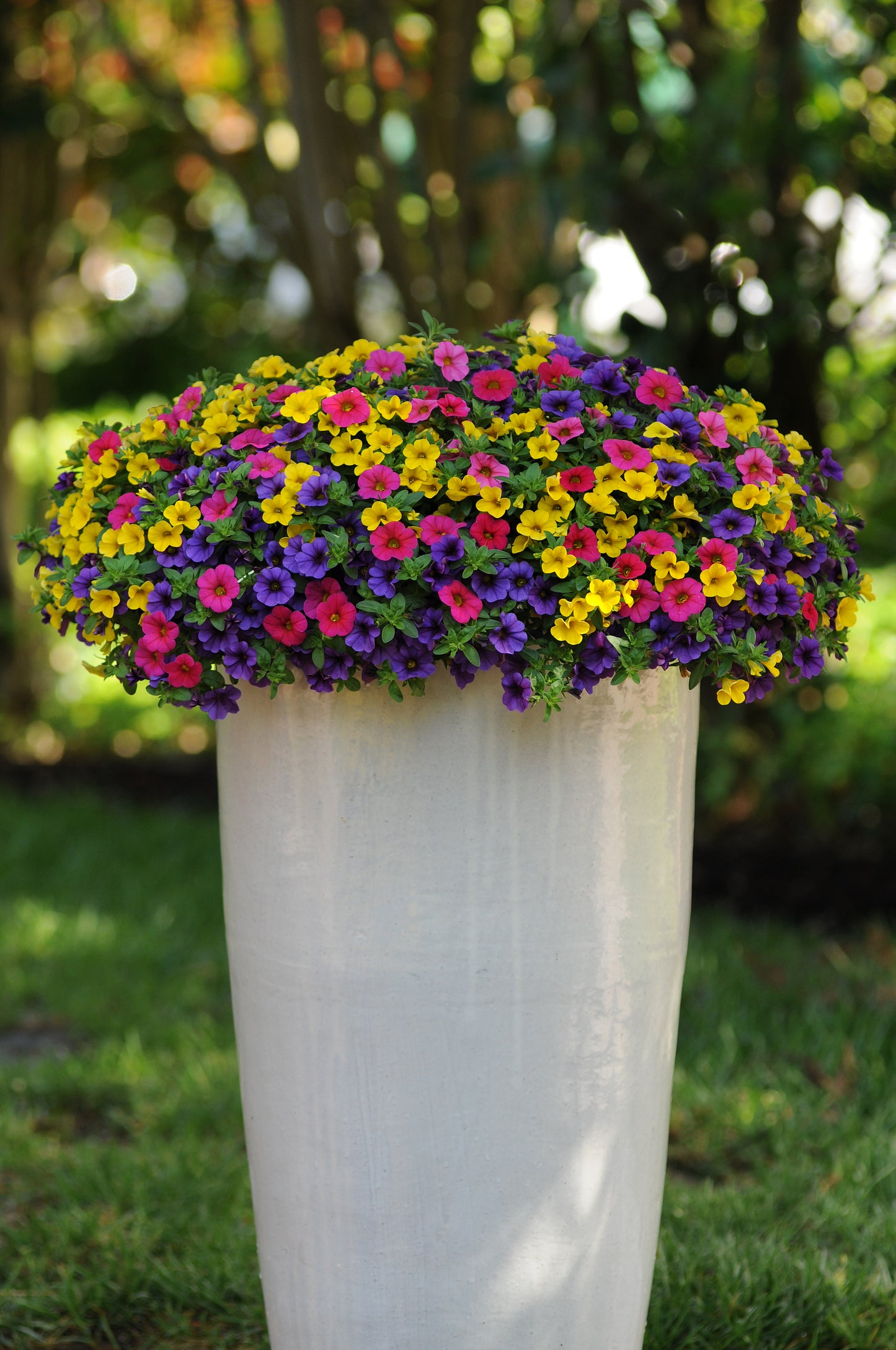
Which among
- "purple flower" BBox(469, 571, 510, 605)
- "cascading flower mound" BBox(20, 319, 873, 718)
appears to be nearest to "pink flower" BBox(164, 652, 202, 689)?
"cascading flower mound" BBox(20, 319, 873, 718)

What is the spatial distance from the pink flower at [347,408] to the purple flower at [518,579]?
25 cm

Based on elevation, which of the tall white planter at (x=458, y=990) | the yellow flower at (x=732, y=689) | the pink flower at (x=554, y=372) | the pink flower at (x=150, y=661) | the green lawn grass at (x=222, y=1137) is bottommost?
the green lawn grass at (x=222, y=1137)

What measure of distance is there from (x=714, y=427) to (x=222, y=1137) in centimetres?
179

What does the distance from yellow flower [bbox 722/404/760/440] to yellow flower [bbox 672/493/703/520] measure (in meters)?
0.17

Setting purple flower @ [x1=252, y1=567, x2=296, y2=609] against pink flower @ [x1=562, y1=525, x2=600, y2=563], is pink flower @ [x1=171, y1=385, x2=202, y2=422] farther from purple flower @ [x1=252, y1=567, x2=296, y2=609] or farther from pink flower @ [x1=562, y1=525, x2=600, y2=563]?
pink flower @ [x1=562, y1=525, x2=600, y2=563]

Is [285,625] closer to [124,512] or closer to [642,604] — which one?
[124,512]

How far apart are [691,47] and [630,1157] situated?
10.9 feet

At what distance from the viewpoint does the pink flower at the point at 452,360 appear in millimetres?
1604

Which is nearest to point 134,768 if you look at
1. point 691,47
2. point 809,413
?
point 809,413

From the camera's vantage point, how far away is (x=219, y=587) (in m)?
1.46

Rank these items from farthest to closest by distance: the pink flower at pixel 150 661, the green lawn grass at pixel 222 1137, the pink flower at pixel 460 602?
the green lawn grass at pixel 222 1137, the pink flower at pixel 150 661, the pink flower at pixel 460 602

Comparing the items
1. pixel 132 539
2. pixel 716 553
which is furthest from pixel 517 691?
pixel 132 539

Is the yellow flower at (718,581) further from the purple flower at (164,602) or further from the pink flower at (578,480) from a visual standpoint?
the purple flower at (164,602)

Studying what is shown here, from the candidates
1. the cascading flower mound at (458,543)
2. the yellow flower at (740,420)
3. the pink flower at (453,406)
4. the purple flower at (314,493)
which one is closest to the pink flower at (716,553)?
the cascading flower mound at (458,543)
